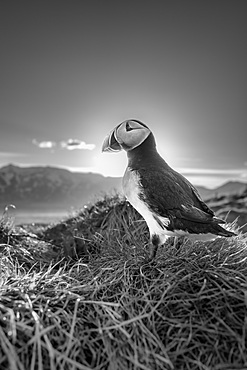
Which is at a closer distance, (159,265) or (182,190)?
(159,265)

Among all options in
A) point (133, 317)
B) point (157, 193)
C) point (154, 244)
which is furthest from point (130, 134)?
point (133, 317)

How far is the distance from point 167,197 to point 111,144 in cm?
56

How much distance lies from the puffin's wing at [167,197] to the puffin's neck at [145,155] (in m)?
0.09

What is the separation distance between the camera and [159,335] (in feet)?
5.07

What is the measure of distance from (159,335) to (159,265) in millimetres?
523

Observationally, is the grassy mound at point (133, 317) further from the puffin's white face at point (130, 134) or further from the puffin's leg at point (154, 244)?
the puffin's white face at point (130, 134)

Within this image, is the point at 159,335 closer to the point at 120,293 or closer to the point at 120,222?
the point at 120,293

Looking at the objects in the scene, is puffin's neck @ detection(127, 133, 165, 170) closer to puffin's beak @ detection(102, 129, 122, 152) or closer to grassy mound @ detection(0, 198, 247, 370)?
puffin's beak @ detection(102, 129, 122, 152)

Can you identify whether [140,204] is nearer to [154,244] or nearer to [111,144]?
[154,244]

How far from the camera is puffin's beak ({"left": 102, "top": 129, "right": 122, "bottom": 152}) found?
7.85 ft

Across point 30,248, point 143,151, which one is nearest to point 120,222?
point 30,248

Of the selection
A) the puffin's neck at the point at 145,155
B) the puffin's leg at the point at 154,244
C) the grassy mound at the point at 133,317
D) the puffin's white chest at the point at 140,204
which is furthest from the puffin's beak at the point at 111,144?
the grassy mound at the point at 133,317

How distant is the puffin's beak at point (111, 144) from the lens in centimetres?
239

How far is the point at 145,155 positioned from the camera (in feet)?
7.60
